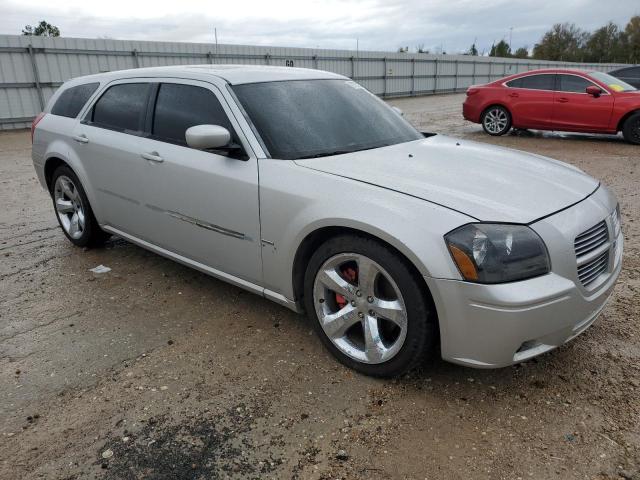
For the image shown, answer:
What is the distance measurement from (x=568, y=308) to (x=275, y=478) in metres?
1.55

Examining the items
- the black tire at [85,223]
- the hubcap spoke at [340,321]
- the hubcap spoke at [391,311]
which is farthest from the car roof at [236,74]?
the hubcap spoke at [391,311]

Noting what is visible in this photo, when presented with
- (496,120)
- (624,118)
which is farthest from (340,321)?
(496,120)

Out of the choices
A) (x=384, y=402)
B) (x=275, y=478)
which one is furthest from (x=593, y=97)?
(x=275, y=478)

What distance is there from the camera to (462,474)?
86.1 inches

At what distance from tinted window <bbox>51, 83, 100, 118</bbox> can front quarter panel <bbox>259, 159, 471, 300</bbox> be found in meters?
2.49

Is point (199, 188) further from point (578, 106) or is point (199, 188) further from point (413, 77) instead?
point (413, 77)

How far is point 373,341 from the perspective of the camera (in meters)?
2.75

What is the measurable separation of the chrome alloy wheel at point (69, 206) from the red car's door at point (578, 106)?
32.2ft

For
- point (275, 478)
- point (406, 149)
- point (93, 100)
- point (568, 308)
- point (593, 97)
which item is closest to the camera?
point (275, 478)

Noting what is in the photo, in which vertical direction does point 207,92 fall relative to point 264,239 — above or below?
above

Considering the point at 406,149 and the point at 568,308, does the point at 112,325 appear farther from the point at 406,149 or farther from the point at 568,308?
the point at 568,308

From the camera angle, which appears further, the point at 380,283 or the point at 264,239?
the point at 264,239

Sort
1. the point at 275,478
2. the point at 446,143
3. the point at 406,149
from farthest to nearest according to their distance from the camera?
the point at 446,143
the point at 406,149
the point at 275,478

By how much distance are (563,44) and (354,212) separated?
79336 mm
